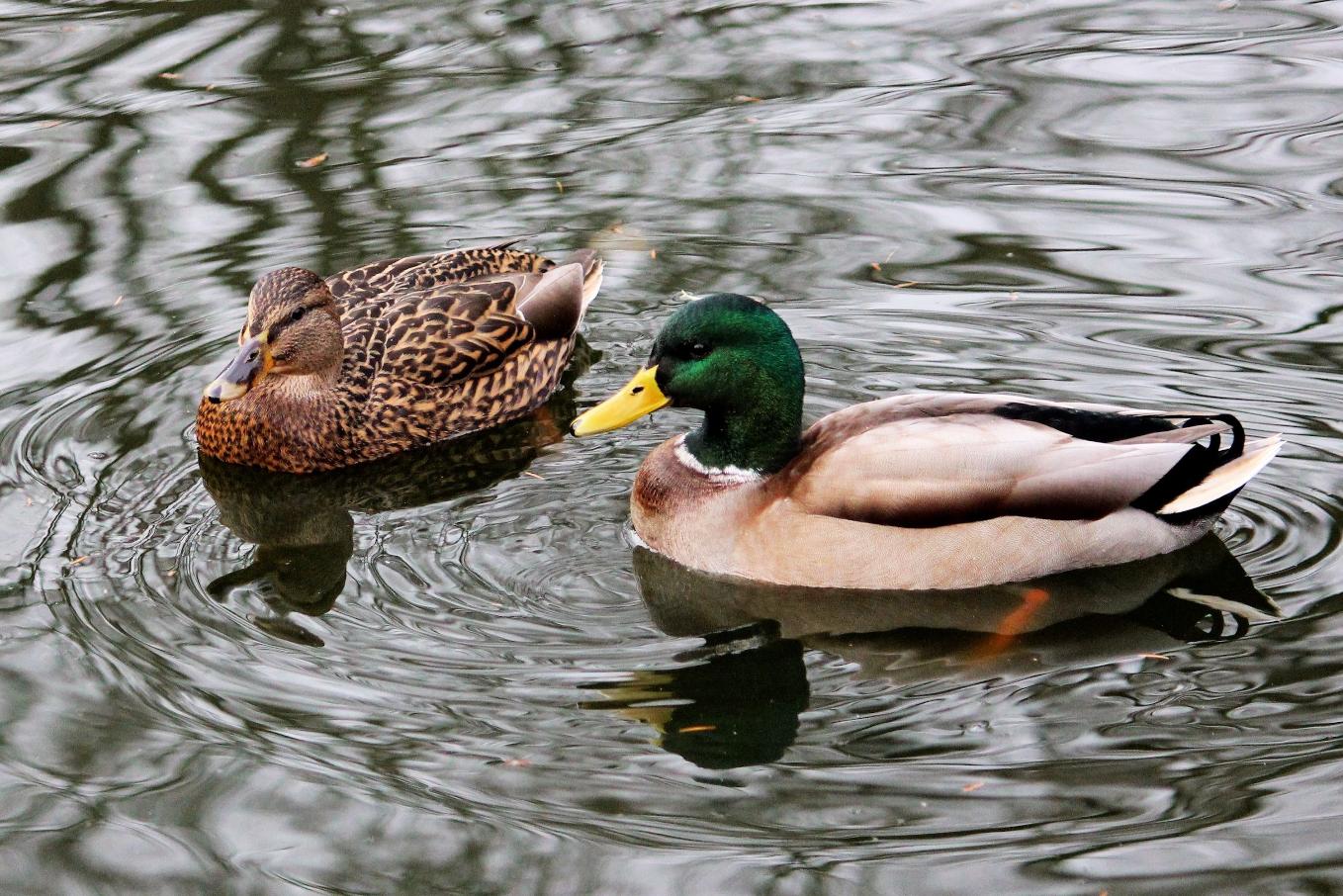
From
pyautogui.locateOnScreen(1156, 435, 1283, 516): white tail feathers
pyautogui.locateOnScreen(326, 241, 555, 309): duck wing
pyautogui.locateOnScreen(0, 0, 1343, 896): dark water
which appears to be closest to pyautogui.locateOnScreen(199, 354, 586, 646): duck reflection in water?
pyautogui.locateOnScreen(0, 0, 1343, 896): dark water

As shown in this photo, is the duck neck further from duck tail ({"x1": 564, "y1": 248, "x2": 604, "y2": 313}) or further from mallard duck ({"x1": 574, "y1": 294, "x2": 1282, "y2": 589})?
duck tail ({"x1": 564, "y1": 248, "x2": 604, "y2": 313})

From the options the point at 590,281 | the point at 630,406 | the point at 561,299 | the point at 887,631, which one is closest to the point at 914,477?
the point at 887,631

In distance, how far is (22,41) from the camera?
41.0ft

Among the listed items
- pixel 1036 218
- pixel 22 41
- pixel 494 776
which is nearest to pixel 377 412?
pixel 494 776

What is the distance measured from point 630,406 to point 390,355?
180 cm

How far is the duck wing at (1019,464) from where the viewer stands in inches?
260

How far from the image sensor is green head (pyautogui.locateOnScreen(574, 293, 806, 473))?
688cm

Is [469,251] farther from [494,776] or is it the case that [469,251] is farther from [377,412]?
[494,776]

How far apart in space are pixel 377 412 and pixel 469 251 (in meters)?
1.09

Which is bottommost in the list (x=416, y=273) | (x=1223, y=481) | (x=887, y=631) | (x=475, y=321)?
(x=887, y=631)

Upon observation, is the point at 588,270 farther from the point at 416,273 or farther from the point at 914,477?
the point at 914,477

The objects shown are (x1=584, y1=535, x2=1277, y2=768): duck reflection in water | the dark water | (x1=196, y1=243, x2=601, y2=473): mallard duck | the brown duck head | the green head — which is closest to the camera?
the dark water

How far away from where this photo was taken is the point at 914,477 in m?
6.60

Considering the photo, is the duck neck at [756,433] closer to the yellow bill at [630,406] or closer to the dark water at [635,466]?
the yellow bill at [630,406]
